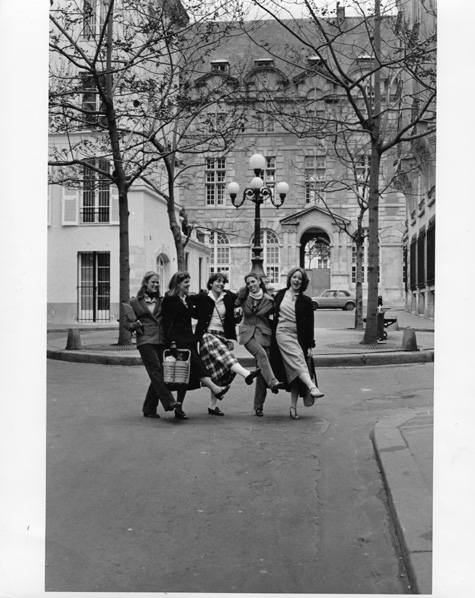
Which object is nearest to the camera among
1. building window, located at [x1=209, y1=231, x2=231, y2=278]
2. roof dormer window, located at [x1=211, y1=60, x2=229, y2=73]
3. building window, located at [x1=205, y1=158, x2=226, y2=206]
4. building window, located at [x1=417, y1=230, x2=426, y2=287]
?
roof dormer window, located at [x1=211, y1=60, x2=229, y2=73]

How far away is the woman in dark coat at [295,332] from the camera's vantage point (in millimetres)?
8180

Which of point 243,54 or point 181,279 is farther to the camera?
point 243,54

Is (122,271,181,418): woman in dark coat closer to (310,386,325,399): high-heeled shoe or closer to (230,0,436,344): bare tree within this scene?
(310,386,325,399): high-heeled shoe

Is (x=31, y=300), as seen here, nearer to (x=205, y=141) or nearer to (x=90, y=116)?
(x=90, y=116)

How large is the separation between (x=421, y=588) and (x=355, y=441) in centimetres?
365

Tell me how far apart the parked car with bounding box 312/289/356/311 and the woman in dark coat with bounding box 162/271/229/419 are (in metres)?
39.7

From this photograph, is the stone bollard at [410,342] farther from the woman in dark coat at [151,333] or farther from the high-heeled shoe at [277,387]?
the woman in dark coat at [151,333]

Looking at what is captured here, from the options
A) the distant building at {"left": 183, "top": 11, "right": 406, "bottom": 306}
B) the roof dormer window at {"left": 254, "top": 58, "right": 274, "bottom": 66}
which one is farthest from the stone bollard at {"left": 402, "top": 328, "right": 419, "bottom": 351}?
the distant building at {"left": 183, "top": 11, "right": 406, "bottom": 306}

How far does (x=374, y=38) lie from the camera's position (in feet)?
42.8

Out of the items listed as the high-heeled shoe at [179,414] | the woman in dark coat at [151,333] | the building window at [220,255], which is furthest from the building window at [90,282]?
the building window at [220,255]

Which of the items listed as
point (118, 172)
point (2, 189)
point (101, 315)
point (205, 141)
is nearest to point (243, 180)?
point (205, 141)

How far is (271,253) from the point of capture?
51.1 m

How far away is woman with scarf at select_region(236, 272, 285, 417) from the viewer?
844cm

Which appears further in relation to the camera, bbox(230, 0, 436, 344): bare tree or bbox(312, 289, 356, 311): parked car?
bbox(312, 289, 356, 311): parked car
